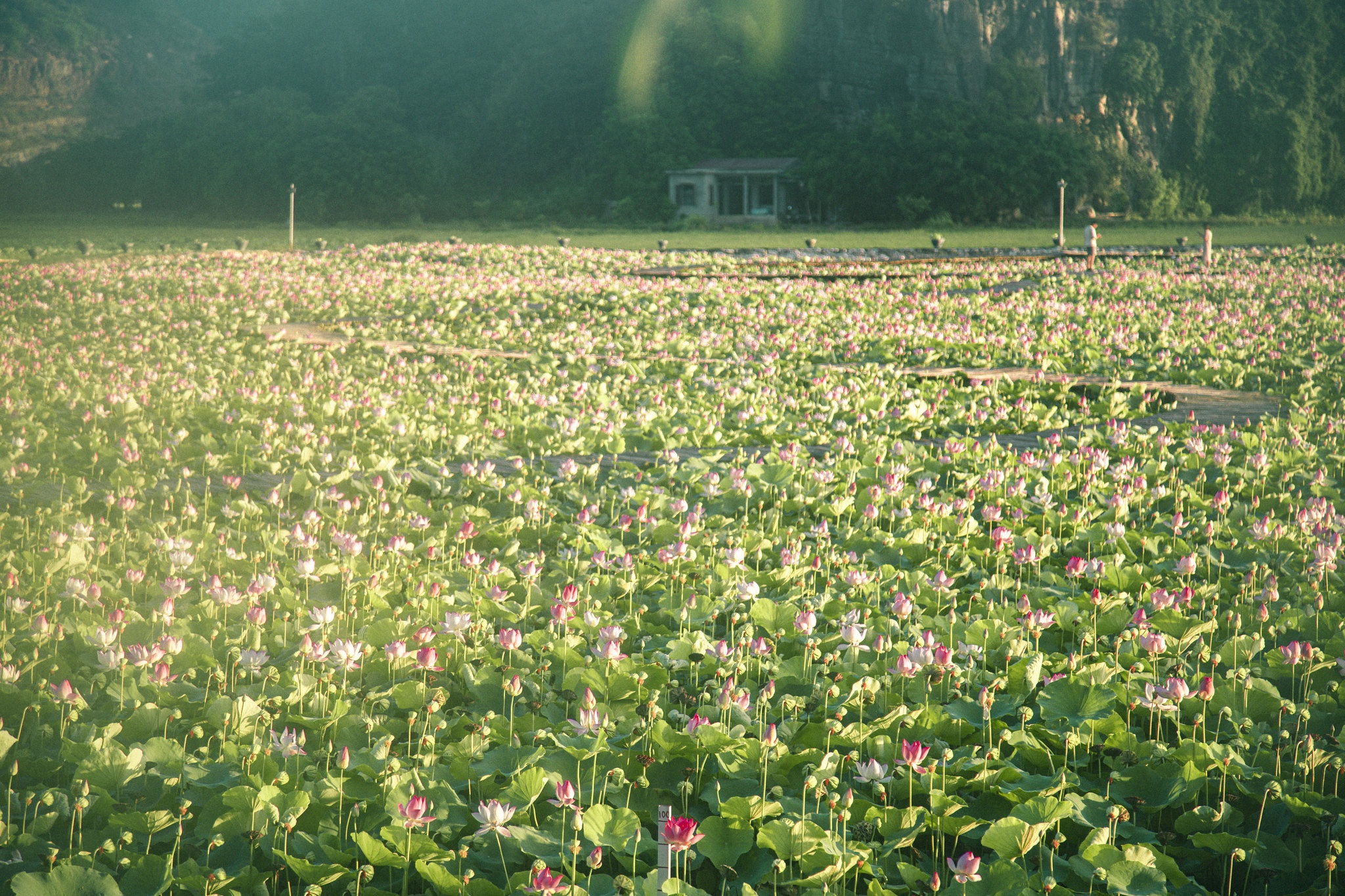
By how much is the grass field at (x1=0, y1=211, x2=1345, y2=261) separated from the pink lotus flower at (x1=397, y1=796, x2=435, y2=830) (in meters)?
26.1

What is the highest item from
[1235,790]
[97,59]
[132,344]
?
[97,59]

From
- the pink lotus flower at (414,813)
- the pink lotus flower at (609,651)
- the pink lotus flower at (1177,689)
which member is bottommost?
the pink lotus flower at (414,813)

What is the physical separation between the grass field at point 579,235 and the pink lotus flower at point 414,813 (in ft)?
85.7

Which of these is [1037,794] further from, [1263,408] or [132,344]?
[132,344]

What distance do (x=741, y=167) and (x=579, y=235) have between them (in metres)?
14.2

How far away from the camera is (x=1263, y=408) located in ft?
28.8

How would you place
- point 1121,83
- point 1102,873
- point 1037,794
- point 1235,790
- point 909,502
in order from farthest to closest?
point 1121,83, point 909,502, point 1235,790, point 1037,794, point 1102,873

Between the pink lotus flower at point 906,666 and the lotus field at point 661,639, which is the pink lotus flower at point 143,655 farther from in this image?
the pink lotus flower at point 906,666

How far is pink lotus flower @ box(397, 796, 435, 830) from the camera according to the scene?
258 cm

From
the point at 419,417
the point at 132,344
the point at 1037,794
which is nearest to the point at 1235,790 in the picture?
the point at 1037,794

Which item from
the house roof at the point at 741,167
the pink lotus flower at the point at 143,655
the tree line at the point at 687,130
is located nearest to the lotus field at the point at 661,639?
the pink lotus flower at the point at 143,655

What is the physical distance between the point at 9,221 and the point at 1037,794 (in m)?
39.4

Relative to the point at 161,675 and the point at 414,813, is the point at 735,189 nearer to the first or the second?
the point at 161,675

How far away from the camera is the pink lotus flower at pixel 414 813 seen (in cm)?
258
